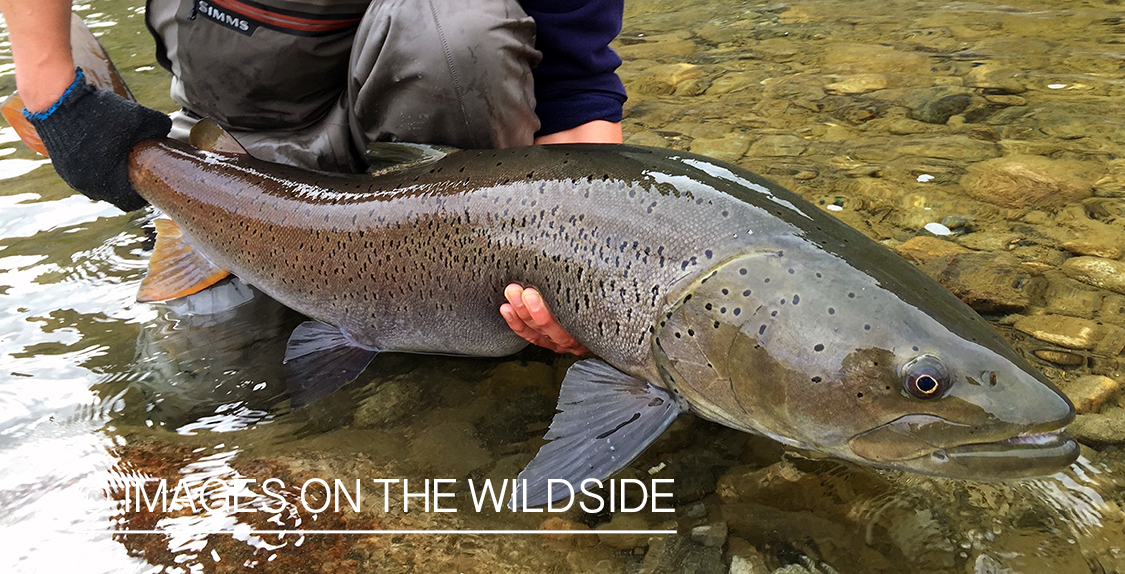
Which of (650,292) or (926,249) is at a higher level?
(650,292)

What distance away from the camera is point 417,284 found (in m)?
2.46

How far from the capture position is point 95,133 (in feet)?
9.31

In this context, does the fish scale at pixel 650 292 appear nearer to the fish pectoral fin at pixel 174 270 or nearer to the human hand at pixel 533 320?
the human hand at pixel 533 320

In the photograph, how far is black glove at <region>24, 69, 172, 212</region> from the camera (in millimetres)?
2783

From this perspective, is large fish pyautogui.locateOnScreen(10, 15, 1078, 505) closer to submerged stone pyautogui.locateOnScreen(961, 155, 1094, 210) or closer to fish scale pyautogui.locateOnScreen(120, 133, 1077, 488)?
fish scale pyautogui.locateOnScreen(120, 133, 1077, 488)

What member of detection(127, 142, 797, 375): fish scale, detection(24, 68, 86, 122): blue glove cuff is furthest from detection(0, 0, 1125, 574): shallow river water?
detection(24, 68, 86, 122): blue glove cuff

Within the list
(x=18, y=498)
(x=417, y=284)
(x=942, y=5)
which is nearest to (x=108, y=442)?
(x=18, y=498)

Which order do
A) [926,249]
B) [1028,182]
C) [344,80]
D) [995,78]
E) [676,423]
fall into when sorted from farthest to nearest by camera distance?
[995,78], [1028,182], [344,80], [926,249], [676,423]

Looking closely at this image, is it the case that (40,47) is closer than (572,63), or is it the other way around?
(40,47)

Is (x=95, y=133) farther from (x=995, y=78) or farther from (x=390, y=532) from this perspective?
(x=995, y=78)

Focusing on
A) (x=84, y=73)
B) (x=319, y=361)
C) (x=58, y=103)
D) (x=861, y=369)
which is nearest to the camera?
(x=861, y=369)

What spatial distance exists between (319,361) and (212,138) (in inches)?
39.3

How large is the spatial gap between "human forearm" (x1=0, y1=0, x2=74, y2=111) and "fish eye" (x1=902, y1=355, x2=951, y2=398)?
2858mm

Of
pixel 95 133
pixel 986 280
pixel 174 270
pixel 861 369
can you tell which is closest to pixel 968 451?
pixel 861 369
